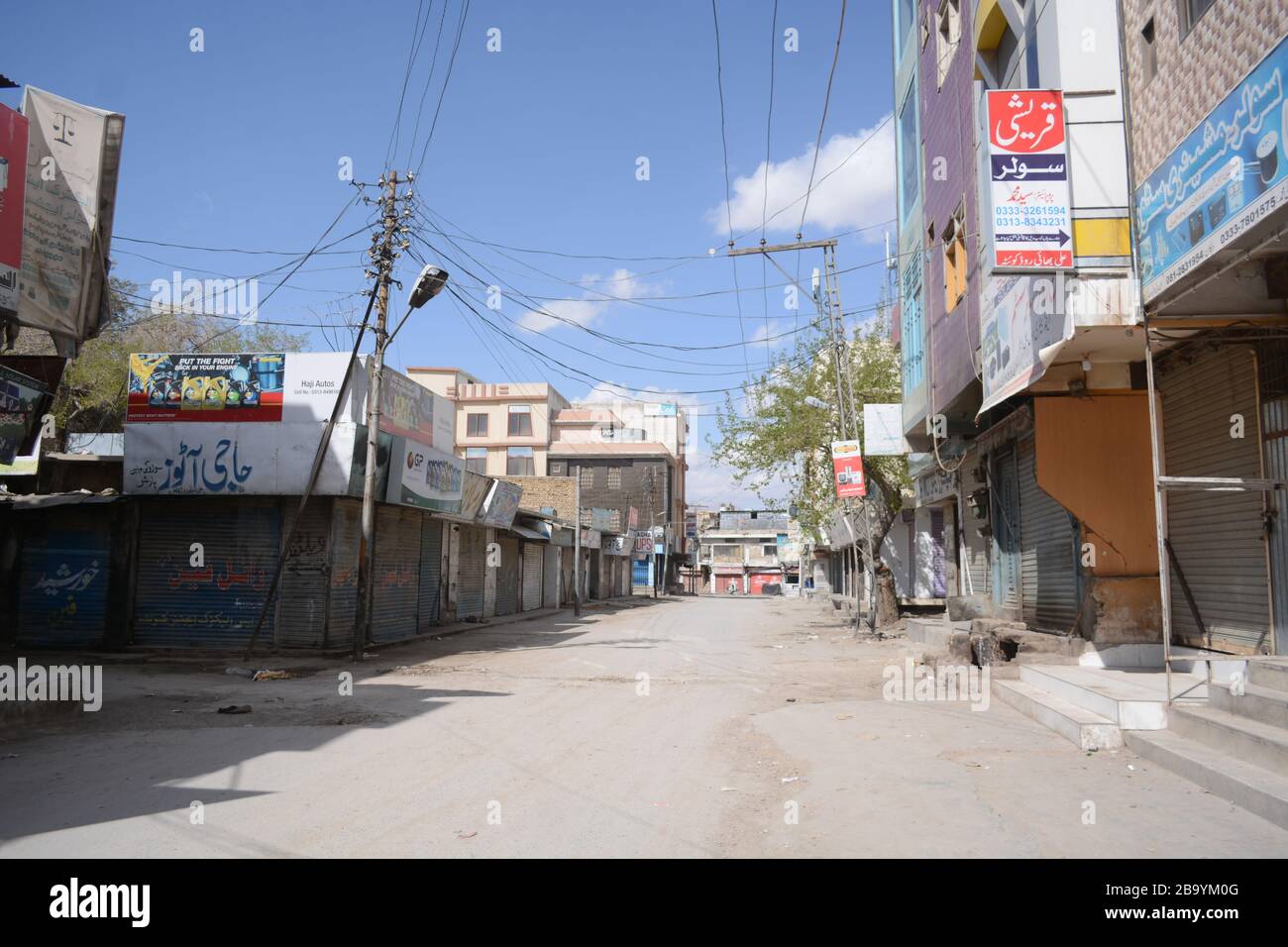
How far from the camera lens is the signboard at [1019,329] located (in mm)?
9359

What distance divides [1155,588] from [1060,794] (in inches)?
239

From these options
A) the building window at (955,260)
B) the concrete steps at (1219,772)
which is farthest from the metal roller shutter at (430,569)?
the concrete steps at (1219,772)

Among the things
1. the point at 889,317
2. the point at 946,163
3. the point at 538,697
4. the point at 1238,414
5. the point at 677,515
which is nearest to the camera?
the point at 1238,414

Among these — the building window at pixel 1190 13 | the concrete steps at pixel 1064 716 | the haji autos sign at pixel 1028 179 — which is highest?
the building window at pixel 1190 13

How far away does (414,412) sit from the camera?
21531mm

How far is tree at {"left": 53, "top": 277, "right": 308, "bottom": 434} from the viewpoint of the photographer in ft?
83.4

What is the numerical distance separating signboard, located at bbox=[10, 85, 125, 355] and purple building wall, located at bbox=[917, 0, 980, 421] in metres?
13.6

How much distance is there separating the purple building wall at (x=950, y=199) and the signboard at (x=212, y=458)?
12.1 meters

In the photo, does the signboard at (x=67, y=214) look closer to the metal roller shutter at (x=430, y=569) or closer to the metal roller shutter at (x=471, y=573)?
the metal roller shutter at (x=430, y=569)

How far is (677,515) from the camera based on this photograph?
257 feet

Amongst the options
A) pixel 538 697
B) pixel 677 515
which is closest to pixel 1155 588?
pixel 538 697

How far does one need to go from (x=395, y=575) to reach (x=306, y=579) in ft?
11.0
